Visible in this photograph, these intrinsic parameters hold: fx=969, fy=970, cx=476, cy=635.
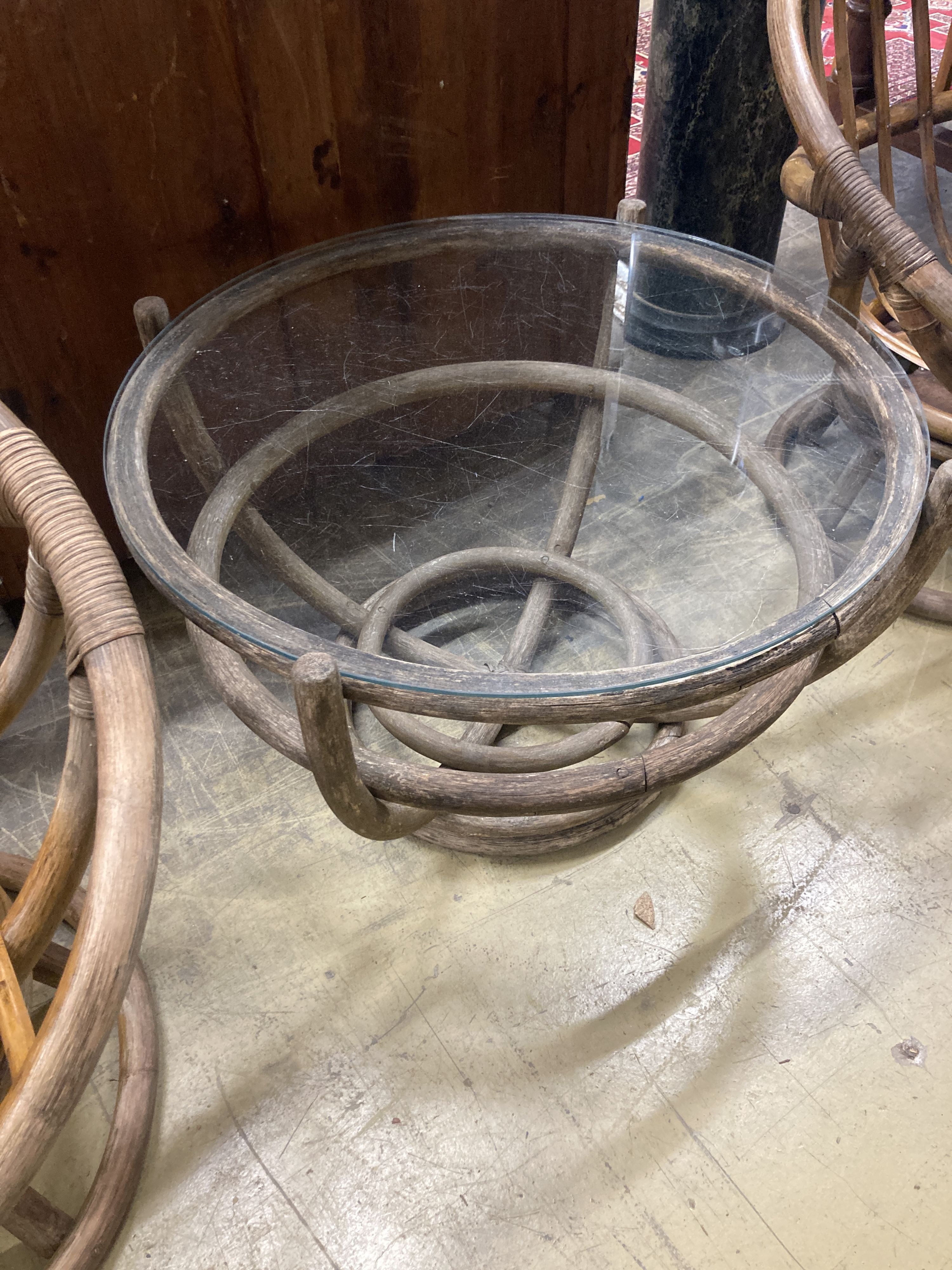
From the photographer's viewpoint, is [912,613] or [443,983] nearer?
[443,983]

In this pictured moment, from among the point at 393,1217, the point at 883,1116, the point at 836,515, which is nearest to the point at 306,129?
the point at 836,515

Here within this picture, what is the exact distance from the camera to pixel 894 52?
11.5ft

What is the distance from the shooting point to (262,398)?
54.2 inches

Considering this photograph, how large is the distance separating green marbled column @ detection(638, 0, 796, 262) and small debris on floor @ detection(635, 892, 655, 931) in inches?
60.9

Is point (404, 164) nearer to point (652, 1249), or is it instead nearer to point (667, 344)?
point (667, 344)

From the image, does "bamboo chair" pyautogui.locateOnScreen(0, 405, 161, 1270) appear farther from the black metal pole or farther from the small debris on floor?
the black metal pole

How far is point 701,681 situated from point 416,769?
1.22 feet

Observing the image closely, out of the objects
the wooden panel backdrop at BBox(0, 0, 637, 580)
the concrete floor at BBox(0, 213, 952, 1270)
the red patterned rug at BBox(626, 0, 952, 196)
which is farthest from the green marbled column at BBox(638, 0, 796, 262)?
the concrete floor at BBox(0, 213, 952, 1270)

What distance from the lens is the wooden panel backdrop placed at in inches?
55.5

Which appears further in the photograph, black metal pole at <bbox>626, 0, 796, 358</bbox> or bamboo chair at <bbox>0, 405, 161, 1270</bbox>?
black metal pole at <bbox>626, 0, 796, 358</bbox>

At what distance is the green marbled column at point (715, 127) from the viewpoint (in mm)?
2031

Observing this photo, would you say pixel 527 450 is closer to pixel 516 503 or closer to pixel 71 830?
pixel 516 503

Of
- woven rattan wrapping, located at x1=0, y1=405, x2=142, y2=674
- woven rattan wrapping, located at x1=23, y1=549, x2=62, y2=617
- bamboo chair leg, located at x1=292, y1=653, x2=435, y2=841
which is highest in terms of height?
woven rattan wrapping, located at x1=0, y1=405, x2=142, y2=674

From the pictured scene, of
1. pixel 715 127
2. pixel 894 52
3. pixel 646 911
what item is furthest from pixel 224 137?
pixel 894 52
